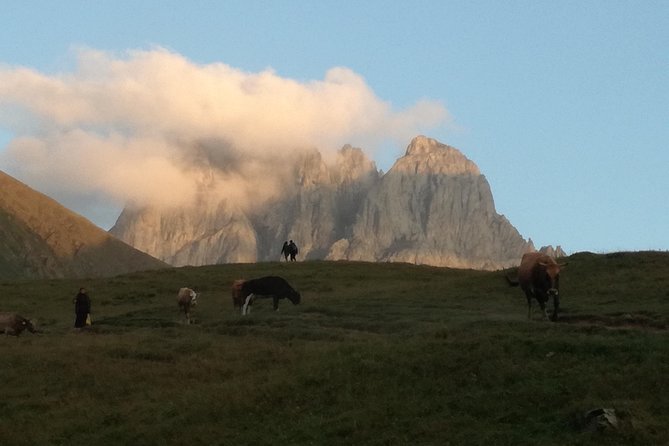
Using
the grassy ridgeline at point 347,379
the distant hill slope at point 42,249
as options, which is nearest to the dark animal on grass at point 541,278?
the grassy ridgeline at point 347,379

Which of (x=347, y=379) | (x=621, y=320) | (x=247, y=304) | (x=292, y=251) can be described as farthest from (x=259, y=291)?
(x=292, y=251)

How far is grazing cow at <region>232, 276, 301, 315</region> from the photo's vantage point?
133 ft

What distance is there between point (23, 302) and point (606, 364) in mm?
38655

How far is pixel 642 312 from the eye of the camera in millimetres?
30641

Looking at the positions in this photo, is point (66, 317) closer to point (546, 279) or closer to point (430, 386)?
point (546, 279)

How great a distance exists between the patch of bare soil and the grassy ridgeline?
0.29 feet

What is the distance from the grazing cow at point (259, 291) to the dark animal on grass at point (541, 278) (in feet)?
40.0

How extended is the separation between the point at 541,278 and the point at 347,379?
11406 mm

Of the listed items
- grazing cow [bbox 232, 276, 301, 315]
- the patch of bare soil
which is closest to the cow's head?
the patch of bare soil

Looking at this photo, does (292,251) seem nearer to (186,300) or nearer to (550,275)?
(186,300)

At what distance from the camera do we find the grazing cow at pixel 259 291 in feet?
133

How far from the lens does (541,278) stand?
101 feet

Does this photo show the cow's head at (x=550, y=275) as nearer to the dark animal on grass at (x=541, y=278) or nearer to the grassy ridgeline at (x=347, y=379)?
the dark animal on grass at (x=541, y=278)

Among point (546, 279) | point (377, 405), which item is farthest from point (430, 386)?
point (546, 279)
